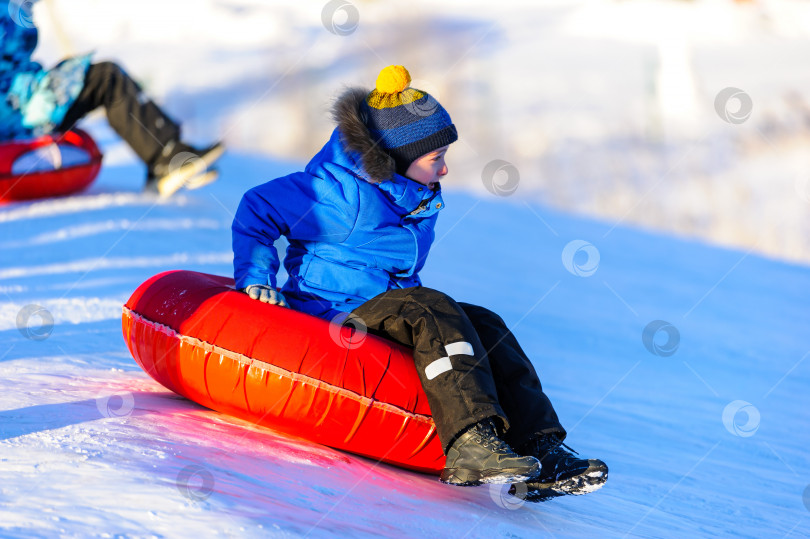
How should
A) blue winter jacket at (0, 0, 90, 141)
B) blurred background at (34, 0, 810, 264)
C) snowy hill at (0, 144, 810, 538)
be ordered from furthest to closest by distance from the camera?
blurred background at (34, 0, 810, 264), blue winter jacket at (0, 0, 90, 141), snowy hill at (0, 144, 810, 538)

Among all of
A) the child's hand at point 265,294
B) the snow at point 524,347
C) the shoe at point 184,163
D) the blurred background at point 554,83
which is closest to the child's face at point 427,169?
the snow at point 524,347

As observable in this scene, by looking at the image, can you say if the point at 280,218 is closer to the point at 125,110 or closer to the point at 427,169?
the point at 427,169

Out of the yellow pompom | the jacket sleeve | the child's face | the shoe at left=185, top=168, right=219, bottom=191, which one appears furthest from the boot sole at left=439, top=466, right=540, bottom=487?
the shoe at left=185, top=168, right=219, bottom=191

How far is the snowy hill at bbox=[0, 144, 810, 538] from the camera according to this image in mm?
1733

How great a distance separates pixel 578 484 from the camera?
6.81 feet

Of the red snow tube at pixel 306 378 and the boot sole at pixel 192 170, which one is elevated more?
the boot sole at pixel 192 170

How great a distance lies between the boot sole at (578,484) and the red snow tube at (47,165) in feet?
11.9

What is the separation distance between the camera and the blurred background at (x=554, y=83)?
17.1 m

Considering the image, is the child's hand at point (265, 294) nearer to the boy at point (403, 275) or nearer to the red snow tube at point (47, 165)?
the boy at point (403, 275)

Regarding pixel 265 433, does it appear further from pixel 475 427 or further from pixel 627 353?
pixel 627 353

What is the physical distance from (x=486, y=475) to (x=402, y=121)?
A: 1003mm

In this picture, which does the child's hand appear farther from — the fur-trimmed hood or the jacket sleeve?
the fur-trimmed hood

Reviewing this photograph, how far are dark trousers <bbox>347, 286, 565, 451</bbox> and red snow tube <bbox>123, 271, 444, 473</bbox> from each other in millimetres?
70

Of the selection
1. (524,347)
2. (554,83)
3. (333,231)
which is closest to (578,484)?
(333,231)
